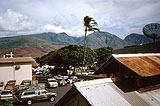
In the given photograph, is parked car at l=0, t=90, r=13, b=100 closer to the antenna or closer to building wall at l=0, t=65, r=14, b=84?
building wall at l=0, t=65, r=14, b=84

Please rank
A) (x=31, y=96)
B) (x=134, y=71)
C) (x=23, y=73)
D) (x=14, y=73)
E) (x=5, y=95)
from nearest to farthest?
(x=134, y=71)
(x=31, y=96)
(x=5, y=95)
(x=14, y=73)
(x=23, y=73)

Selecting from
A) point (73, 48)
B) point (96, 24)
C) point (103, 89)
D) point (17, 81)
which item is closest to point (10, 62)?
point (17, 81)

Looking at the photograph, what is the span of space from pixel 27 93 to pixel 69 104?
1076 cm

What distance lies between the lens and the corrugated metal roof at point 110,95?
15.4 ft

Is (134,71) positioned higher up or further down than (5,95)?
higher up

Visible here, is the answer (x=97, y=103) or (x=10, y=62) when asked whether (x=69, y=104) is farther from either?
(x=10, y=62)

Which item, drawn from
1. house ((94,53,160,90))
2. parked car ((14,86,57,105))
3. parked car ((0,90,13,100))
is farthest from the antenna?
parked car ((0,90,13,100))

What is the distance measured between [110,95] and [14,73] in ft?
64.5

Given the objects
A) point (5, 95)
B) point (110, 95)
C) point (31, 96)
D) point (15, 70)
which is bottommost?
point (5, 95)

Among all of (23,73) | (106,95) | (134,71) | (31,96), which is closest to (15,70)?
(23,73)

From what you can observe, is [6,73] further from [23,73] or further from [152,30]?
[152,30]

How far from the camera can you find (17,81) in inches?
846

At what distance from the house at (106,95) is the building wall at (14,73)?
17.6 metres

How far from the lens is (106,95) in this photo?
16.5ft
